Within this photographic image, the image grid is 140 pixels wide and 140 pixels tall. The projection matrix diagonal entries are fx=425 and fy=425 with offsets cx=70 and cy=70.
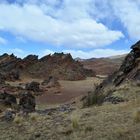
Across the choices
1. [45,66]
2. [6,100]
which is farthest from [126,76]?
[45,66]

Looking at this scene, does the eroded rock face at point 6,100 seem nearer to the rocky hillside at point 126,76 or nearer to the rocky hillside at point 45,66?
the rocky hillside at point 126,76

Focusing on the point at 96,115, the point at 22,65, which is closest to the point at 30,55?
the point at 22,65

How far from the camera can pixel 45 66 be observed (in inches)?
3807

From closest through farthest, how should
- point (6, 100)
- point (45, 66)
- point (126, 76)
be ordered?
point (126, 76)
point (6, 100)
point (45, 66)

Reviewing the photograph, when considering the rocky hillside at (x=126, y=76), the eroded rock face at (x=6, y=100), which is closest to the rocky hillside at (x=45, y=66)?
the eroded rock face at (x=6, y=100)

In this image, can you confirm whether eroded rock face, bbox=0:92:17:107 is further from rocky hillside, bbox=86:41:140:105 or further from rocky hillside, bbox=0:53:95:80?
rocky hillside, bbox=0:53:95:80

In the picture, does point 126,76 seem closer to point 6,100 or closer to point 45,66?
point 6,100

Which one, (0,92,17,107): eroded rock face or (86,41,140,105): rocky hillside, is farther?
(0,92,17,107): eroded rock face

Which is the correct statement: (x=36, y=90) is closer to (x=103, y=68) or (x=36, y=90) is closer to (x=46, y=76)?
(x=46, y=76)

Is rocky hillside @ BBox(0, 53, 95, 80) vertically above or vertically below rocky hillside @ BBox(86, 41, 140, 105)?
above

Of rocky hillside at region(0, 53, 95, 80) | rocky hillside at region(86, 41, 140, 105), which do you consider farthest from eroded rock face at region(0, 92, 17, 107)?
rocky hillside at region(0, 53, 95, 80)

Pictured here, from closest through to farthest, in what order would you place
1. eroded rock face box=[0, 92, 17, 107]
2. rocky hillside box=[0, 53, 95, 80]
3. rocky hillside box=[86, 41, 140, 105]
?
rocky hillside box=[86, 41, 140, 105]
eroded rock face box=[0, 92, 17, 107]
rocky hillside box=[0, 53, 95, 80]

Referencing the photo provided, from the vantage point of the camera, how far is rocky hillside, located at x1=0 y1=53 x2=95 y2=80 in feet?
301

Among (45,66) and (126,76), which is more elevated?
(45,66)
